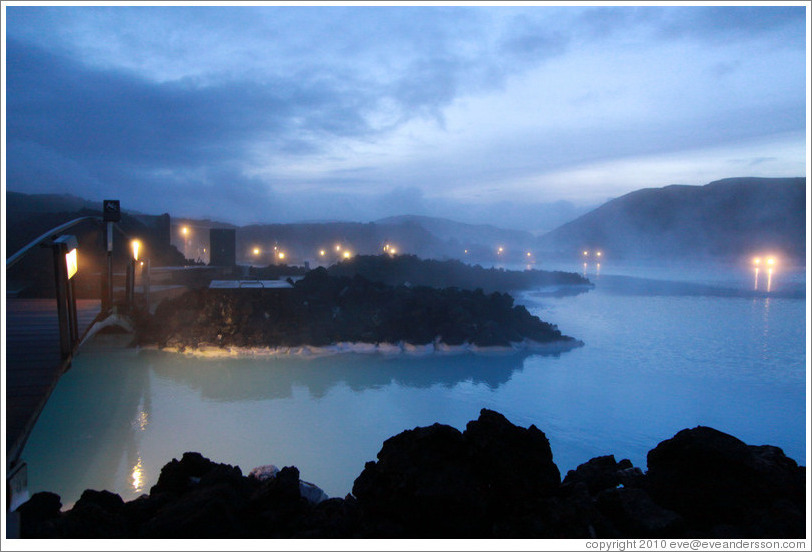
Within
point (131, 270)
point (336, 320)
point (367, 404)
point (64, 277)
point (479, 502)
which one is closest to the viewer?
point (479, 502)

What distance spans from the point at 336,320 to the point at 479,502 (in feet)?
43.7

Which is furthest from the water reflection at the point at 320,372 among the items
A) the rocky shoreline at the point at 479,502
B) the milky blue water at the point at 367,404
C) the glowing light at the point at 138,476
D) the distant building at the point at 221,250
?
the distant building at the point at 221,250

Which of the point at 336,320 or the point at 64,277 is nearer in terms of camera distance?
the point at 64,277

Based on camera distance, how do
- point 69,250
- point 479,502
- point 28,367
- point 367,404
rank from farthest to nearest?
point 367,404 < point 28,367 < point 69,250 < point 479,502

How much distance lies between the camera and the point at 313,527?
2963 mm

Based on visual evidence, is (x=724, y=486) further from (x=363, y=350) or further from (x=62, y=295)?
(x=363, y=350)

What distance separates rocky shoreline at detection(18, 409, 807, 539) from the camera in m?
2.74

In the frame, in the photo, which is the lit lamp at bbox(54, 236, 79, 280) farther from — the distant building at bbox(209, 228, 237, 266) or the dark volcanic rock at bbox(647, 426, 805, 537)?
the distant building at bbox(209, 228, 237, 266)

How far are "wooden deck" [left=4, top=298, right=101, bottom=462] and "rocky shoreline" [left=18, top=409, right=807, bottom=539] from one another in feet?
2.88

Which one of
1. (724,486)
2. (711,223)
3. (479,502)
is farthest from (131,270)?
(711,223)

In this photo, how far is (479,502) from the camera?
277 cm

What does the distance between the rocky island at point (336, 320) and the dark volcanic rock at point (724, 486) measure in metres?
11.9

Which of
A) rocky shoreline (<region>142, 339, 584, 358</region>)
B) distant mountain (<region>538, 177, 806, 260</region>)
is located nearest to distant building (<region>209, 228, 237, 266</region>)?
rocky shoreline (<region>142, 339, 584, 358</region>)

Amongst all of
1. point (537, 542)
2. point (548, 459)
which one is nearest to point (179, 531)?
point (537, 542)
